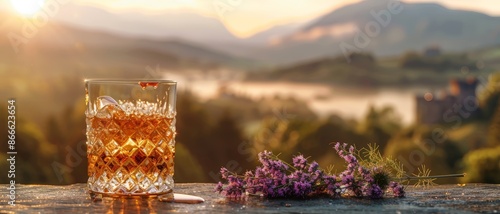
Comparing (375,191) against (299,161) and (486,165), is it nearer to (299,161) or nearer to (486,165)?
(299,161)

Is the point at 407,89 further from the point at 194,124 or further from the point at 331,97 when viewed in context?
the point at 194,124

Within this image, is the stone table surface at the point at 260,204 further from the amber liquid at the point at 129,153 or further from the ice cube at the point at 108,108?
the ice cube at the point at 108,108

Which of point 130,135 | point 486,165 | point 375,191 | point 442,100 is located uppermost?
point 442,100

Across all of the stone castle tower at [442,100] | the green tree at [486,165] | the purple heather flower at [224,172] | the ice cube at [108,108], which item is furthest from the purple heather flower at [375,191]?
the green tree at [486,165]

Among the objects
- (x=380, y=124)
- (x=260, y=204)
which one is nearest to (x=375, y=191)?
(x=260, y=204)

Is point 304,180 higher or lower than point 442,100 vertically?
lower

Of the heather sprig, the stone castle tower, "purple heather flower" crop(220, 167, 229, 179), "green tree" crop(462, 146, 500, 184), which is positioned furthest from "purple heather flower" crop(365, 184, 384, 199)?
"green tree" crop(462, 146, 500, 184)

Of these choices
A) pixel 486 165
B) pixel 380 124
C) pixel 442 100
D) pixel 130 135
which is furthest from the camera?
pixel 380 124
